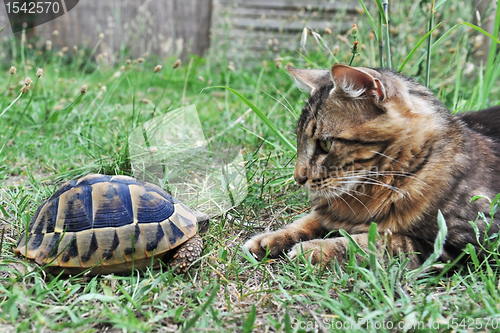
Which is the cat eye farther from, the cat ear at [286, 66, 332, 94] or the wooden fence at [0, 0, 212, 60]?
the wooden fence at [0, 0, 212, 60]

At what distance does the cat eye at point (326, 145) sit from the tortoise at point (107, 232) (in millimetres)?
668

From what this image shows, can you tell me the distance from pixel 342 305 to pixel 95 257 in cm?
90

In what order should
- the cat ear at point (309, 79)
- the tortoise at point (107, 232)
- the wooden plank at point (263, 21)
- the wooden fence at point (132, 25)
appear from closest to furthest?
the tortoise at point (107, 232), the cat ear at point (309, 79), the wooden plank at point (263, 21), the wooden fence at point (132, 25)

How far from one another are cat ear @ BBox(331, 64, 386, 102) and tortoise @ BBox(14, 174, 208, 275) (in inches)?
33.8

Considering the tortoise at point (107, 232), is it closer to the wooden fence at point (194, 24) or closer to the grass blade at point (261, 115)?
the grass blade at point (261, 115)

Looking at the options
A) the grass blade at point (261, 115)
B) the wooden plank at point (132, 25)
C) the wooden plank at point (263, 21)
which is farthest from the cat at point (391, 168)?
the wooden plank at point (132, 25)

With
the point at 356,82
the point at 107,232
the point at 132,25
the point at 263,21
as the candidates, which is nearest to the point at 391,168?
the point at 356,82

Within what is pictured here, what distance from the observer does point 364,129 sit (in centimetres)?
167

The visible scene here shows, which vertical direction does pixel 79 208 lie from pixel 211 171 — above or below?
above

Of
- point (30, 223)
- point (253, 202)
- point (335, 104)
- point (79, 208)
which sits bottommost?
point (253, 202)

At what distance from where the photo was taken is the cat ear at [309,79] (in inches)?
77.2

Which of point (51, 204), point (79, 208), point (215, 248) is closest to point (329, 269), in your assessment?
point (215, 248)

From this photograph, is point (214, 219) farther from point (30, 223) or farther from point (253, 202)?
point (30, 223)

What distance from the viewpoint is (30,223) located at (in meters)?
1.63
